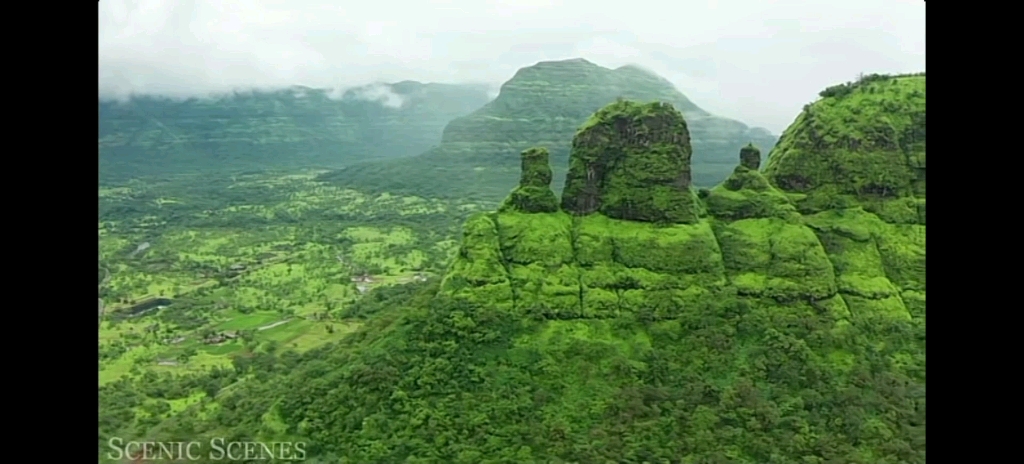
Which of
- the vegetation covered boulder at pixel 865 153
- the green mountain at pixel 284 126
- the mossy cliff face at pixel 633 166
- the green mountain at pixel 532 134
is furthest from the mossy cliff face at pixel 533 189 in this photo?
the green mountain at pixel 284 126

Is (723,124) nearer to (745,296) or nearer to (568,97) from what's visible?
(568,97)

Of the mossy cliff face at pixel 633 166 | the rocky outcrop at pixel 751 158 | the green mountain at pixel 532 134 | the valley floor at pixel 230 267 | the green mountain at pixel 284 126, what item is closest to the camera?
the valley floor at pixel 230 267

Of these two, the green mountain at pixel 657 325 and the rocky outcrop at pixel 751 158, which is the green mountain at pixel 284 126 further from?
the rocky outcrop at pixel 751 158

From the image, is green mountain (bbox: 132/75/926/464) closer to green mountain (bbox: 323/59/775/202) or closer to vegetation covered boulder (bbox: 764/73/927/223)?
vegetation covered boulder (bbox: 764/73/927/223)

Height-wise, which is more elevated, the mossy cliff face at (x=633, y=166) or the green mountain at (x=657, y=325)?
the mossy cliff face at (x=633, y=166)

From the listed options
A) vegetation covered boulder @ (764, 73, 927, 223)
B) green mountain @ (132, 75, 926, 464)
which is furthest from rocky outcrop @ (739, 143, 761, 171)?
vegetation covered boulder @ (764, 73, 927, 223)

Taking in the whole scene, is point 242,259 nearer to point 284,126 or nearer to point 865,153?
point 284,126

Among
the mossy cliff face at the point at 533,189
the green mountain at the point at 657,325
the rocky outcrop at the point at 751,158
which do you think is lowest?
the green mountain at the point at 657,325
